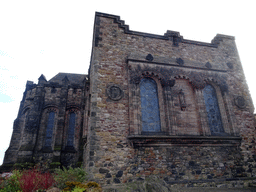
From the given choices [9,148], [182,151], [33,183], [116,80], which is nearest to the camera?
[33,183]

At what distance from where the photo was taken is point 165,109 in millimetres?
9359

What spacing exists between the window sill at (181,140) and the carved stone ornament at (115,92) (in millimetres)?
2002

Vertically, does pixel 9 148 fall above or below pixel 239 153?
above

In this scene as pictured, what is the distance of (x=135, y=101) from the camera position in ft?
29.1

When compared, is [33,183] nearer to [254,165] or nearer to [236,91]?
[254,165]

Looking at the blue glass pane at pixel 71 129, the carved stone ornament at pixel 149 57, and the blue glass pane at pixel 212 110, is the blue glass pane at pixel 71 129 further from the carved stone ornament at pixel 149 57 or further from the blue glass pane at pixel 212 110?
the blue glass pane at pixel 212 110

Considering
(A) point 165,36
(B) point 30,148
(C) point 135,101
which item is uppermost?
(A) point 165,36

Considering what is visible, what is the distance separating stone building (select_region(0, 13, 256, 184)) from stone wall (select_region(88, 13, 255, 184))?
4 centimetres

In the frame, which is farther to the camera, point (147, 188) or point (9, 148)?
point (9, 148)

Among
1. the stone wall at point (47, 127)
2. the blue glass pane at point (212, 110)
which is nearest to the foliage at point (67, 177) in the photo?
the blue glass pane at point (212, 110)

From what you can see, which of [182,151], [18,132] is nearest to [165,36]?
[182,151]

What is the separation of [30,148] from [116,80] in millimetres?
9998

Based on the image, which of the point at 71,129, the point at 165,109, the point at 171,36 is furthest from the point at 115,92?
the point at 71,129

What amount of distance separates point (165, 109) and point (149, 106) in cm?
84
